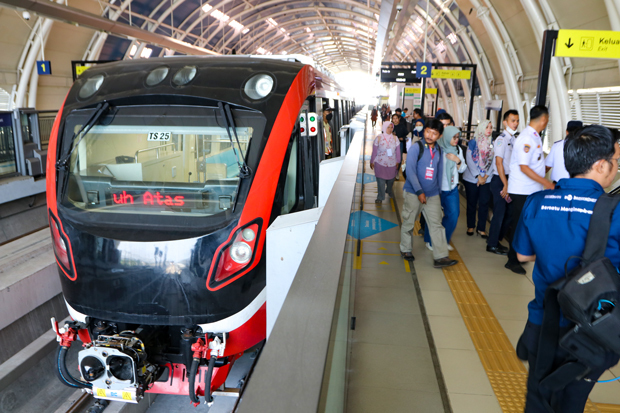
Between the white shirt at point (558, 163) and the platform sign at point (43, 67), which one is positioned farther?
the platform sign at point (43, 67)

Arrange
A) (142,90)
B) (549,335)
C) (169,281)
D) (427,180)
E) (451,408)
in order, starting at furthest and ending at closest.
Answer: (427,180)
(142,90)
(169,281)
(451,408)
(549,335)

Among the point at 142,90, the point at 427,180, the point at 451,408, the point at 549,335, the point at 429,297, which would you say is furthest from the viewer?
the point at 427,180

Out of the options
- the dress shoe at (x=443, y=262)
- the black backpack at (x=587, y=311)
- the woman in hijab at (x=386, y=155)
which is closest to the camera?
the black backpack at (x=587, y=311)

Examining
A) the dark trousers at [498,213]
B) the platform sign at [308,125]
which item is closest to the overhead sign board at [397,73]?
the dark trousers at [498,213]

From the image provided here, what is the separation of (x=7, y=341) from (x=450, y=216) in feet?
16.0

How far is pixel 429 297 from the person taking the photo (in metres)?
4.49

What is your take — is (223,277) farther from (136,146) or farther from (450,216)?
(450,216)

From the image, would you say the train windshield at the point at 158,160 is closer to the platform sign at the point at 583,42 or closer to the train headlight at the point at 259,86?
the train headlight at the point at 259,86

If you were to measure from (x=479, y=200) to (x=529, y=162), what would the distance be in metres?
1.64

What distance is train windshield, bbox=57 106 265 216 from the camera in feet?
11.7

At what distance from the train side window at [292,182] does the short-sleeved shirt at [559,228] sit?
1913 mm

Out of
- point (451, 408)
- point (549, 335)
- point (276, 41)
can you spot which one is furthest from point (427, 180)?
point (276, 41)

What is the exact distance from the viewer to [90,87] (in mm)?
3939

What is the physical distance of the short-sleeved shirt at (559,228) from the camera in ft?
6.66
